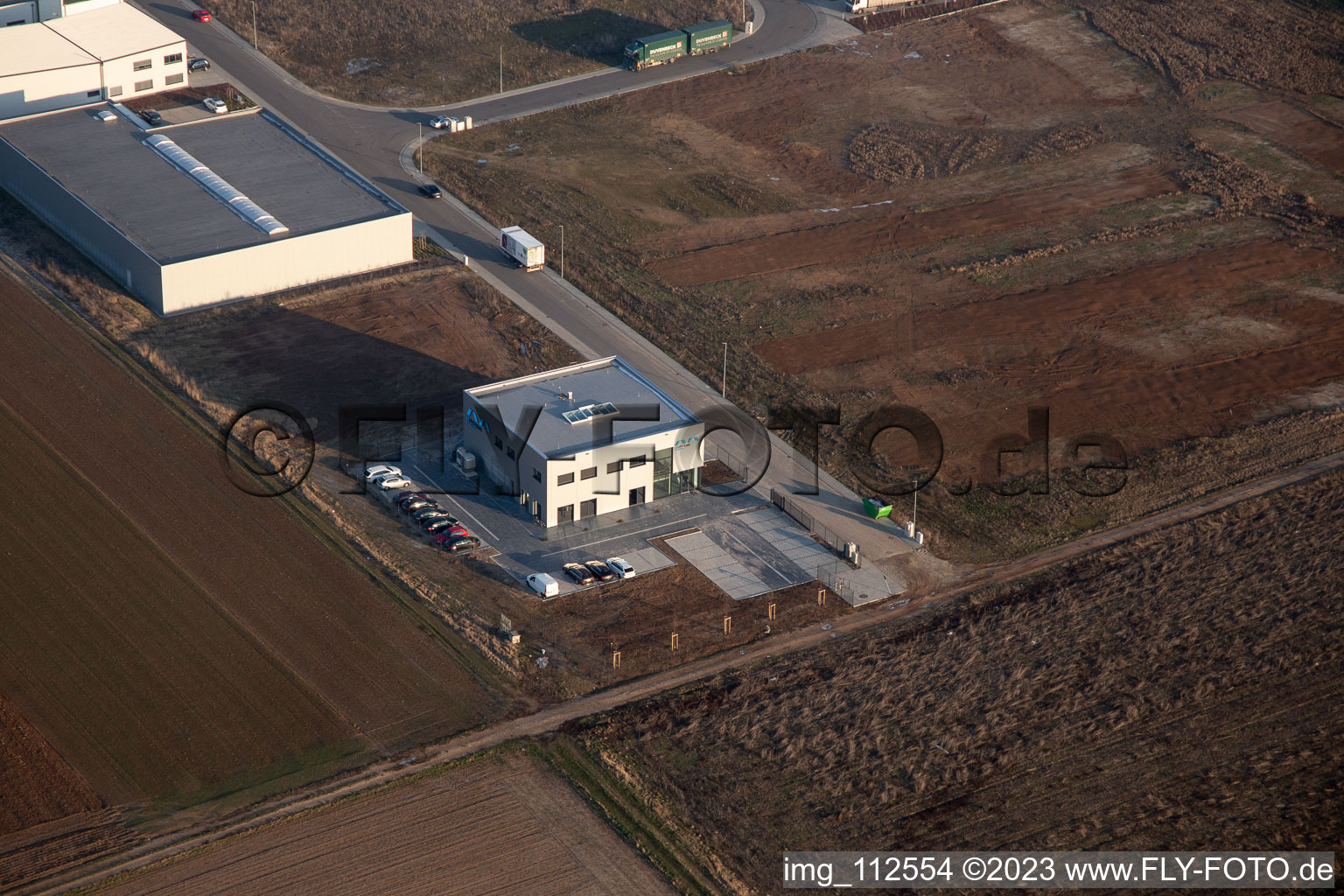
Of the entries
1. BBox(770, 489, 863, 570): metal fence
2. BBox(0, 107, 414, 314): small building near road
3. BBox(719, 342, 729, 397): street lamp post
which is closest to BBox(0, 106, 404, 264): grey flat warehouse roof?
BBox(0, 107, 414, 314): small building near road

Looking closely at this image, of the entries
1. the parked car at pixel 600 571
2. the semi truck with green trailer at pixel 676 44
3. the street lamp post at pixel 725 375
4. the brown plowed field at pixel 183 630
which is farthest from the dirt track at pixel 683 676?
the semi truck with green trailer at pixel 676 44

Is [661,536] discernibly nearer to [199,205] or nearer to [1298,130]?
[199,205]

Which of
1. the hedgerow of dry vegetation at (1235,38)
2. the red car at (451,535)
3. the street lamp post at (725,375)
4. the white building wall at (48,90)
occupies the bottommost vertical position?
the red car at (451,535)

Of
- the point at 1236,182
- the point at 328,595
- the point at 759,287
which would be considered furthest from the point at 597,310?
the point at 1236,182

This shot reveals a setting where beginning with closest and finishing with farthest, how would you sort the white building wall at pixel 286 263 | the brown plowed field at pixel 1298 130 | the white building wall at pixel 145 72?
1. the white building wall at pixel 286 263
2. the white building wall at pixel 145 72
3. the brown plowed field at pixel 1298 130

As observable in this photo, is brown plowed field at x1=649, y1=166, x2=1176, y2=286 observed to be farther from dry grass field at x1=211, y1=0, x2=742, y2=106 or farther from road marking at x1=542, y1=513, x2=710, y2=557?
dry grass field at x1=211, y1=0, x2=742, y2=106

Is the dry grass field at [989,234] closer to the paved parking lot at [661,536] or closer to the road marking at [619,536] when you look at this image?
the paved parking lot at [661,536]

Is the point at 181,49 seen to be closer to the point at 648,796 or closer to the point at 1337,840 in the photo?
the point at 648,796
